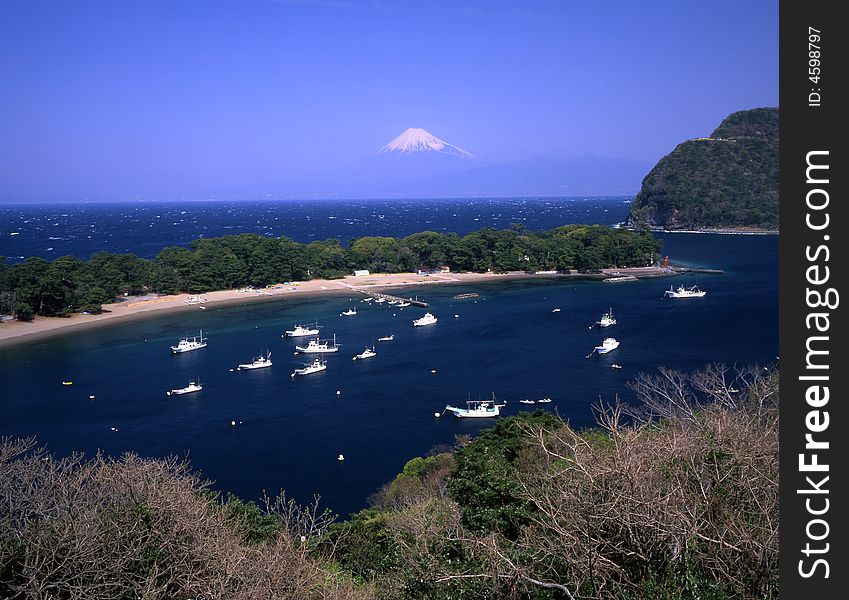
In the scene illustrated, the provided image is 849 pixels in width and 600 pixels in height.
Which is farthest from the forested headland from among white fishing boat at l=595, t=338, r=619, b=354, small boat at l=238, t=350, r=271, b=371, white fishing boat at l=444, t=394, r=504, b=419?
white fishing boat at l=444, t=394, r=504, b=419

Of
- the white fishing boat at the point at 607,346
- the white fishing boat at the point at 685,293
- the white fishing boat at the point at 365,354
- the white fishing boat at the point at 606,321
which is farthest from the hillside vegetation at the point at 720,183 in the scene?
the white fishing boat at the point at 365,354

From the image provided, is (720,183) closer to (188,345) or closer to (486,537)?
(188,345)

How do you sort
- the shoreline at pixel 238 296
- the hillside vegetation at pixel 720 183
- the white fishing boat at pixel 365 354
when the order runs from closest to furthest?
the white fishing boat at pixel 365 354, the shoreline at pixel 238 296, the hillside vegetation at pixel 720 183

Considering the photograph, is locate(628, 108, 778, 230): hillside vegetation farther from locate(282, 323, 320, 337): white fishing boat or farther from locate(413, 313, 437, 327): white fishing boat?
locate(282, 323, 320, 337): white fishing boat

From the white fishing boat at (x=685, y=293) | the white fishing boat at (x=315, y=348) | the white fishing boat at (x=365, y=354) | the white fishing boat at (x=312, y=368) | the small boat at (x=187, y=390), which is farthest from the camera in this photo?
the white fishing boat at (x=685, y=293)

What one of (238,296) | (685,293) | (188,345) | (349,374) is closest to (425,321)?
(349,374)

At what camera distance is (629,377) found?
23.2 metres

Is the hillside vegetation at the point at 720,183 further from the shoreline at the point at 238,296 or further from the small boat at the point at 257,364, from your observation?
the small boat at the point at 257,364

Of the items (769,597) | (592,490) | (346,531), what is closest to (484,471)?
(346,531)

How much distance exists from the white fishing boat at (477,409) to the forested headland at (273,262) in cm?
2409

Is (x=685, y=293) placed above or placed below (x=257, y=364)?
above

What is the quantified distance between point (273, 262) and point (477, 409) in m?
28.0

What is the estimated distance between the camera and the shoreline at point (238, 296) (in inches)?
1256

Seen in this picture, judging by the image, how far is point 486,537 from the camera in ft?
22.1
